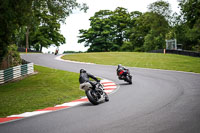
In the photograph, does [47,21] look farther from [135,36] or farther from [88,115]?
[135,36]

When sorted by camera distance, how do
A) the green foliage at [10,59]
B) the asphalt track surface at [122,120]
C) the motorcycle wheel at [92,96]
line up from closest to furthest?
the asphalt track surface at [122,120] → the motorcycle wheel at [92,96] → the green foliage at [10,59]

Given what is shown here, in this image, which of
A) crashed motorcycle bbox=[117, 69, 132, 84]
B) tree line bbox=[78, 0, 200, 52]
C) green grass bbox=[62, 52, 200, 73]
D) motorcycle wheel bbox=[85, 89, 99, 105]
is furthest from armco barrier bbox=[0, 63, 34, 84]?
tree line bbox=[78, 0, 200, 52]

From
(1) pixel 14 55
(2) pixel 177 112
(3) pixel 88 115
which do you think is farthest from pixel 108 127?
(1) pixel 14 55

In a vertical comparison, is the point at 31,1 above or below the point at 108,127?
above

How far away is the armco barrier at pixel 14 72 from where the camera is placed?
65.3 ft

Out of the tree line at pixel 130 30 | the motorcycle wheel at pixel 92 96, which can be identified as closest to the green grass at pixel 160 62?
the motorcycle wheel at pixel 92 96

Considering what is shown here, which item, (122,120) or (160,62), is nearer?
(122,120)

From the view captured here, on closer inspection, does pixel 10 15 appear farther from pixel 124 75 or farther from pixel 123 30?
pixel 123 30

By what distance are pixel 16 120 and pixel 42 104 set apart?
2.74 metres

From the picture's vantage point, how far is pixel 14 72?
21.2 m

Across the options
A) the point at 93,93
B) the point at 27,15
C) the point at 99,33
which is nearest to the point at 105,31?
the point at 99,33

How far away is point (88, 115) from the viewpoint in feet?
25.1

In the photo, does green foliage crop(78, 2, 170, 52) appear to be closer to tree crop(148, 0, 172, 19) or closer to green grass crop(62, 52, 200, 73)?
tree crop(148, 0, 172, 19)

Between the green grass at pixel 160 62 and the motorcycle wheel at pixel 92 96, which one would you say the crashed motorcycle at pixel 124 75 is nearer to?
the motorcycle wheel at pixel 92 96
